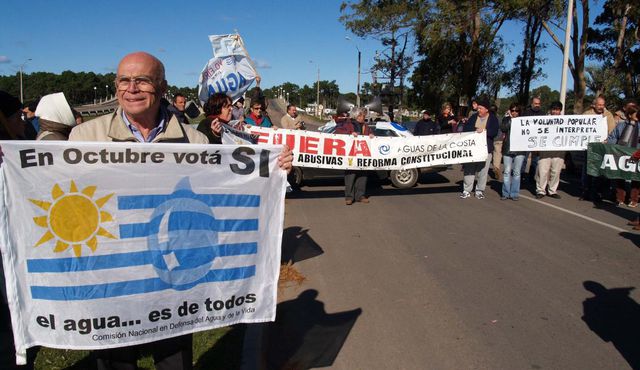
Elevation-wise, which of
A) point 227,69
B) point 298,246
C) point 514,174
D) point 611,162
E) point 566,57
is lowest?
point 298,246

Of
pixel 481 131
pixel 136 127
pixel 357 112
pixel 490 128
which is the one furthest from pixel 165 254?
pixel 490 128

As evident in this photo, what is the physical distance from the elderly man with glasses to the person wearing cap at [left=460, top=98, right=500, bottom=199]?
906cm

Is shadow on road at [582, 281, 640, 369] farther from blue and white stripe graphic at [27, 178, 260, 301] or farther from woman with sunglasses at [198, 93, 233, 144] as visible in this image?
woman with sunglasses at [198, 93, 233, 144]

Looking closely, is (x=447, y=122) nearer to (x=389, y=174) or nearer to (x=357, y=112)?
(x=389, y=174)

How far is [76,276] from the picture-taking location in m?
2.54

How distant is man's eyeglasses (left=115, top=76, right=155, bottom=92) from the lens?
102 inches

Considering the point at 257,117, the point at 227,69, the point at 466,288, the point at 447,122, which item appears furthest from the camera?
the point at 447,122

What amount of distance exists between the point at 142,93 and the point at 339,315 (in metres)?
2.93

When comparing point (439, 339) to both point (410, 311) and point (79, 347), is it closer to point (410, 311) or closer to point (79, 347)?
point (410, 311)

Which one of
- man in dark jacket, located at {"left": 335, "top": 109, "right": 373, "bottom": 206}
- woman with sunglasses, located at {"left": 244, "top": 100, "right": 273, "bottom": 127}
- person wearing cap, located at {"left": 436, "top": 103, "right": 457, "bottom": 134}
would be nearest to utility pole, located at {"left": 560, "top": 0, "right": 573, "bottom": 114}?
person wearing cap, located at {"left": 436, "top": 103, "right": 457, "bottom": 134}

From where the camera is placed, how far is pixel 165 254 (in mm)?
2703

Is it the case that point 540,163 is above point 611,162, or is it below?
below

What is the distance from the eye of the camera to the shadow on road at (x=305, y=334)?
3879 mm

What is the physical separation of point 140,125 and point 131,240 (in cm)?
64
